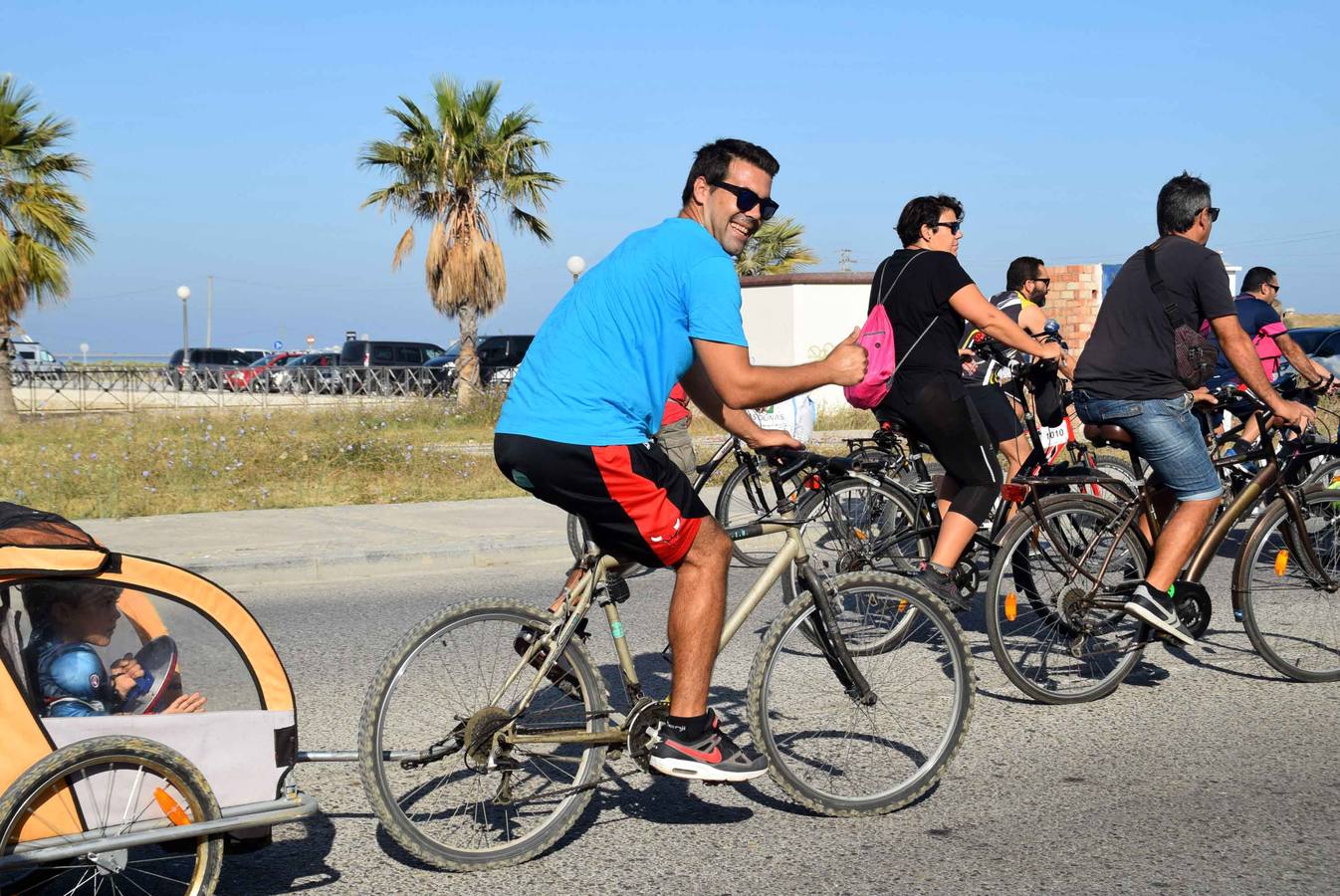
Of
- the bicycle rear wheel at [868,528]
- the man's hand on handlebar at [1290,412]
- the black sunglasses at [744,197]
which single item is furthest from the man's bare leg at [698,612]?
the man's hand on handlebar at [1290,412]

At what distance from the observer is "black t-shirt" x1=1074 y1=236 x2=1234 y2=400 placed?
5559mm

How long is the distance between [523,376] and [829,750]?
163cm

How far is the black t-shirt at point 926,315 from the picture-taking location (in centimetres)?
612

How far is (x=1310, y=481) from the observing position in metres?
5.85

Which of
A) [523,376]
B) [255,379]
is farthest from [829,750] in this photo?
[255,379]

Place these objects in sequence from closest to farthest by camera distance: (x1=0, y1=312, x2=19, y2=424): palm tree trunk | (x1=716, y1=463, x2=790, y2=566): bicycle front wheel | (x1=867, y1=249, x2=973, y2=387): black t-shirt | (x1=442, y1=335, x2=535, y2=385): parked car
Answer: (x1=867, y1=249, x2=973, y2=387): black t-shirt → (x1=716, y1=463, x2=790, y2=566): bicycle front wheel → (x1=0, y1=312, x2=19, y2=424): palm tree trunk → (x1=442, y1=335, x2=535, y2=385): parked car

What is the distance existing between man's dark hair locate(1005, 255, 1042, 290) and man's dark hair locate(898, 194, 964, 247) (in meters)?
3.24

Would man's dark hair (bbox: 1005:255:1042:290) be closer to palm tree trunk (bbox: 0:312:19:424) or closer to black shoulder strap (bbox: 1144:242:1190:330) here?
black shoulder strap (bbox: 1144:242:1190:330)

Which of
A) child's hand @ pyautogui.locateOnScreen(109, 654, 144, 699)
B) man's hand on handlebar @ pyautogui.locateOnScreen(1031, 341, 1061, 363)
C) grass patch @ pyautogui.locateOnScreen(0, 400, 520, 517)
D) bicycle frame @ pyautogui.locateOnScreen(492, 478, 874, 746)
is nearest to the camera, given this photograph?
child's hand @ pyautogui.locateOnScreen(109, 654, 144, 699)

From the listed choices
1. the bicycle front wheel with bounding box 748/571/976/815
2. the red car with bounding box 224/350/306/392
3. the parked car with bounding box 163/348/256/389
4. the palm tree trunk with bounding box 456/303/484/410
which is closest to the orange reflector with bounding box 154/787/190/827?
the bicycle front wheel with bounding box 748/571/976/815

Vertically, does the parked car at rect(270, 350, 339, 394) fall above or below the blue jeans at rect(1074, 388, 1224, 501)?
below

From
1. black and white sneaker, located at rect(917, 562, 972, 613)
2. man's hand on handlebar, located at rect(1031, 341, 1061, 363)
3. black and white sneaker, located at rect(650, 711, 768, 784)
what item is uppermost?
man's hand on handlebar, located at rect(1031, 341, 1061, 363)

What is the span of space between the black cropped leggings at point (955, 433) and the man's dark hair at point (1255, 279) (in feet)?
17.1

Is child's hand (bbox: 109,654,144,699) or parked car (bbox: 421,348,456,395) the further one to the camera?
parked car (bbox: 421,348,456,395)
